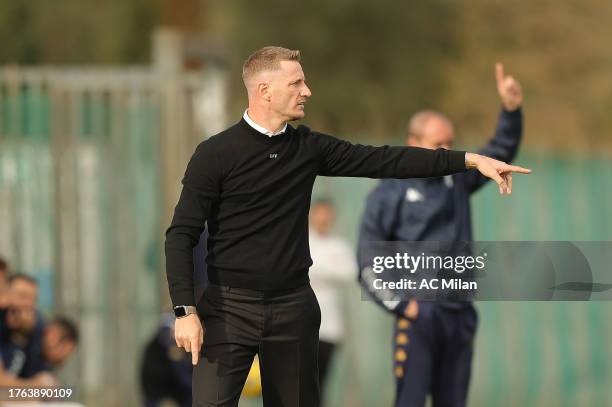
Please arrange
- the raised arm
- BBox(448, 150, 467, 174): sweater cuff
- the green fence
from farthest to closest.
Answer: the green fence → the raised arm → BBox(448, 150, 467, 174): sweater cuff

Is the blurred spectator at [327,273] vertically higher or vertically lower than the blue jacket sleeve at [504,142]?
lower

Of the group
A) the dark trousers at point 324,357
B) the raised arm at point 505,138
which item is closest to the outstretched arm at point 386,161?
the raised arm at point 505,138

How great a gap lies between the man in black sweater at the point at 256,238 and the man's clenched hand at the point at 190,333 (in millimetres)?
45

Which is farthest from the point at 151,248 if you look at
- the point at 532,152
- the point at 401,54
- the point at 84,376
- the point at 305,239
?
the point at 401,54

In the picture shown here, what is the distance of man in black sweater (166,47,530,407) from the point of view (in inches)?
223

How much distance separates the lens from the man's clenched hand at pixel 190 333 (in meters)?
5.52

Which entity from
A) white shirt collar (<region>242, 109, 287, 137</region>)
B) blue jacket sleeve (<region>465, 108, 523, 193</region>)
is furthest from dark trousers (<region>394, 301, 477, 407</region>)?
white shirt collar (<region>242, 109, 287, 137</region>)

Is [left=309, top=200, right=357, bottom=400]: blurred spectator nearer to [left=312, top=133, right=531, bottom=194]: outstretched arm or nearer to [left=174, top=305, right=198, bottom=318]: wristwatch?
[left=312, top=133, right=531, bottom=194]: outstretched arm

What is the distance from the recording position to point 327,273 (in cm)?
1133

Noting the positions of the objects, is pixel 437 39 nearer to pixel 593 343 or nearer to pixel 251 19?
pixel 251 19

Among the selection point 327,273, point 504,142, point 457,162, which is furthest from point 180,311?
point 327,273

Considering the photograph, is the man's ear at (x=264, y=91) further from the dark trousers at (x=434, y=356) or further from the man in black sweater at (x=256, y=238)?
the dark trousers at (x=434, y=356)

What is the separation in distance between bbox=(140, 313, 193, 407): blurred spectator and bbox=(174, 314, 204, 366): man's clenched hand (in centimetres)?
500

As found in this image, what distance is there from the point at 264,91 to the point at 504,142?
2583mm
